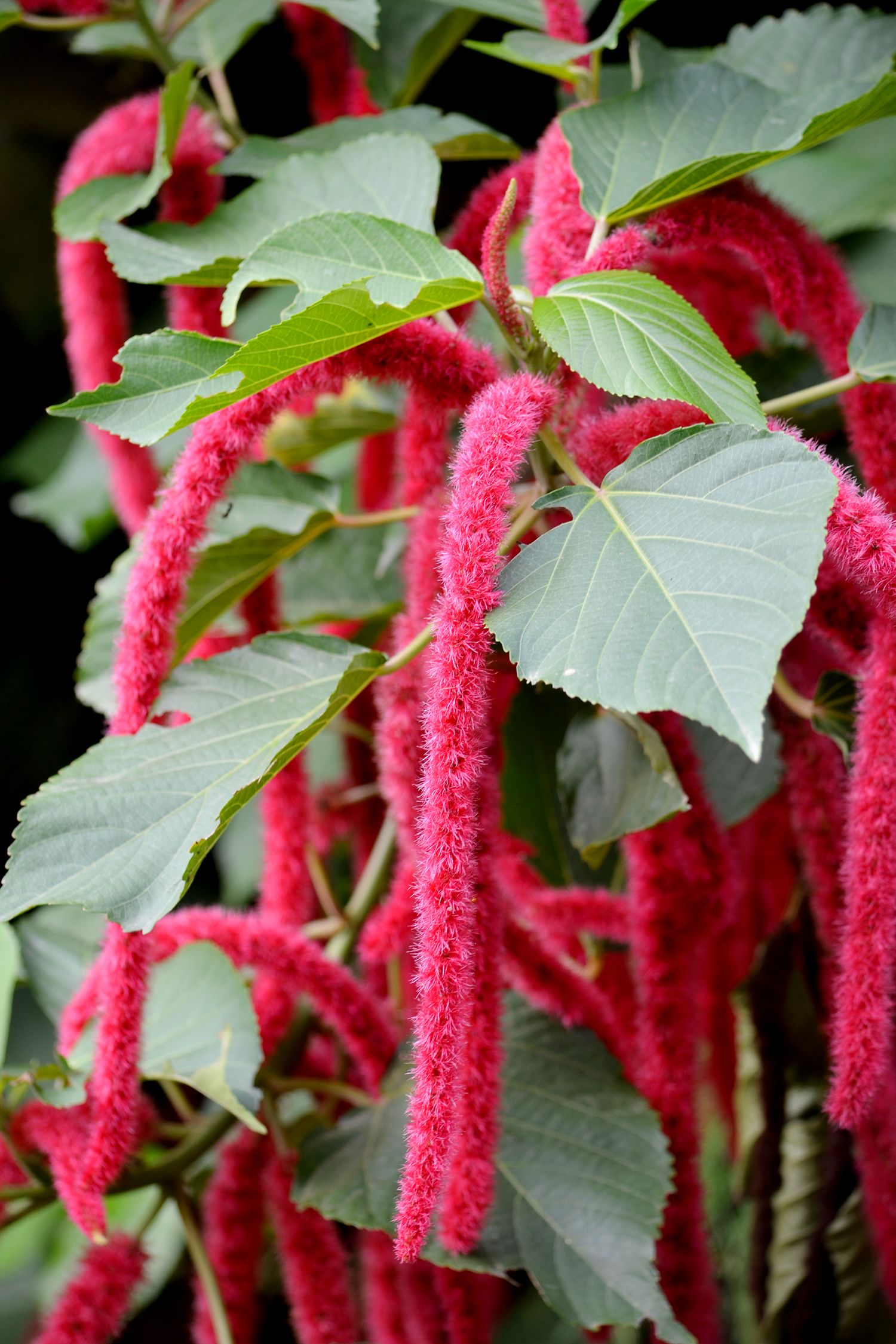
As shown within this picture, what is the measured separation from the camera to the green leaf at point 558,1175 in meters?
0.66

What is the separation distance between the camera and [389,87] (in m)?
1.02

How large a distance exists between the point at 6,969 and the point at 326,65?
2.76 feet

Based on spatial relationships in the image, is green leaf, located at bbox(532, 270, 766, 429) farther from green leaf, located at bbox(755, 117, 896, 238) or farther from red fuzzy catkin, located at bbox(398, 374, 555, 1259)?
green leaf, located at bbox(755, 117, 896, 238)

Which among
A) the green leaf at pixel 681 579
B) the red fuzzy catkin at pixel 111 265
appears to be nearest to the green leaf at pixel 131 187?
the red fuzzy catkin at pixel 111 265

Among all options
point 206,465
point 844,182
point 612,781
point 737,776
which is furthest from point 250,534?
point 844,182

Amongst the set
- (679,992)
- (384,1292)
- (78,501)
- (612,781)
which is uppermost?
(78,501)

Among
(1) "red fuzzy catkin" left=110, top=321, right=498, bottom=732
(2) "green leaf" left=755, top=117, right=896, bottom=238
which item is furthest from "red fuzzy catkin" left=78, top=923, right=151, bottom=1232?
(2) "green leaf" left=755, top=117, right=896, bottom=238

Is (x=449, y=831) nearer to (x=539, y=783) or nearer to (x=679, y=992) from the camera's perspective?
(x=679, y=992)

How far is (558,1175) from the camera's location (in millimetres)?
720

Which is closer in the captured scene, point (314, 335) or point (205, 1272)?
point (314, 335)

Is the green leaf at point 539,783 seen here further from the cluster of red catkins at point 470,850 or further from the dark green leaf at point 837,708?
the dark green leaf at point 837,708

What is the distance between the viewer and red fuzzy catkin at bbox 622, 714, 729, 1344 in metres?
0.69

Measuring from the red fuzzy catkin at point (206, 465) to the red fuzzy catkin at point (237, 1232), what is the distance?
14.3 inches

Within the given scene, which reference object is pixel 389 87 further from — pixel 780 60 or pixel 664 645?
pixel 664 645
